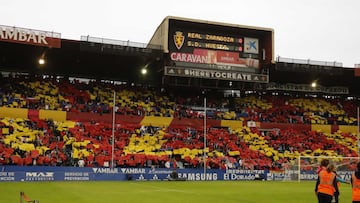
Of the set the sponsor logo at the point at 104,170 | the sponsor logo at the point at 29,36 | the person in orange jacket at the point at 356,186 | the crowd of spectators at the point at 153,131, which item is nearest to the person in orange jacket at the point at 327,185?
the person in orange jacket at the point at 356,186

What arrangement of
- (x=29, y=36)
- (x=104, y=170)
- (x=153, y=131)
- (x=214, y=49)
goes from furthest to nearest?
(x=214, y=49) → (x=153, y=131) → (x=29, y=36) → (x=104, y=170)

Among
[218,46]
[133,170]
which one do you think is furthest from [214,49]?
[133,170]

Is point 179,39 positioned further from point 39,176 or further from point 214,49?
point 39,176

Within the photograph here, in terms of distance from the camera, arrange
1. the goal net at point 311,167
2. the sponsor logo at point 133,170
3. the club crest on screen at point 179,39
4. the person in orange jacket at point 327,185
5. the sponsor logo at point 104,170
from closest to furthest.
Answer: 1. the person in orange jacket at point 327,185
2. the sponsor logo at point 104,170
3. the sponsor logo at point 133,170
4. the goal net at point 311,167
5. the club crest on screen at point 179,39

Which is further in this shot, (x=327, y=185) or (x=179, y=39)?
(x=179, y=39)

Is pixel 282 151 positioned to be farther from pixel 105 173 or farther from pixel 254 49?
pixel 105 173

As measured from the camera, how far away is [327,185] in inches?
531

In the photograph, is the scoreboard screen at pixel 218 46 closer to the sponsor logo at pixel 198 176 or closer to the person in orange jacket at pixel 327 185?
the sponsor logo at pixel 198 176

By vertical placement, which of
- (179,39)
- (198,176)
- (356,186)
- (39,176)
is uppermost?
(179,39)

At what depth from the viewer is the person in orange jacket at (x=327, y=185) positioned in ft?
44.2

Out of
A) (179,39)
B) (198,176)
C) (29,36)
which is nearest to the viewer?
(198,176)

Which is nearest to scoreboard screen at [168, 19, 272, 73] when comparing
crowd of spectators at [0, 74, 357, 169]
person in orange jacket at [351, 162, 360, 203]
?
crowd of spectators at [0, 74, 357, 169]

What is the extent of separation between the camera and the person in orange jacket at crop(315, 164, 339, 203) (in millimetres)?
13477

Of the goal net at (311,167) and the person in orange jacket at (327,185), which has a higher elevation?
the person in orange jacket at (327,185)
